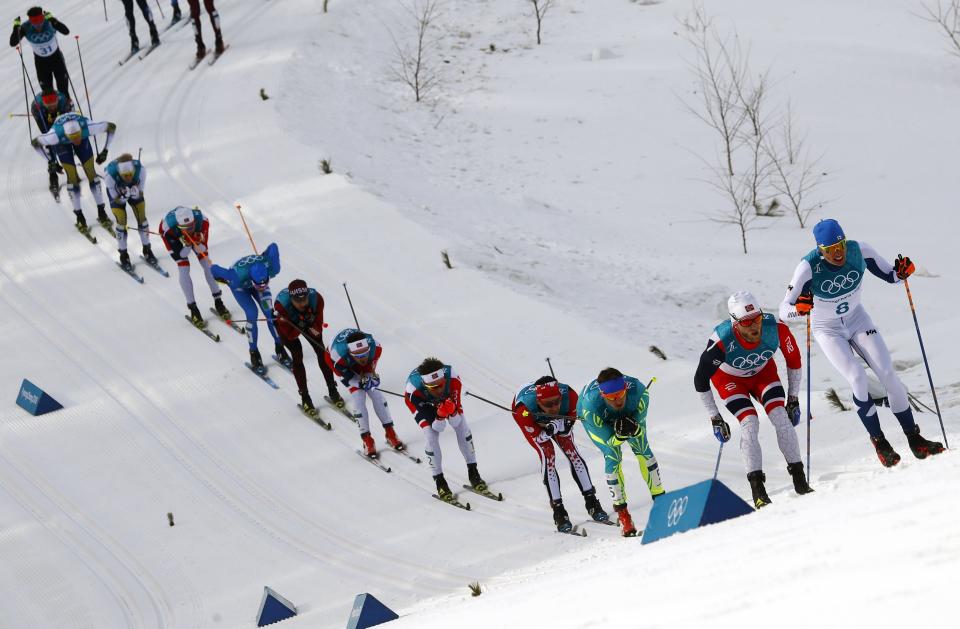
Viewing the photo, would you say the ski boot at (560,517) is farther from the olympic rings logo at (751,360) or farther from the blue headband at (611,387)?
the olympic rings logo at (751,360)

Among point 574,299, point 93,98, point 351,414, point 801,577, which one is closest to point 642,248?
point 574,299

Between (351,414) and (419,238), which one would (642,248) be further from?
(351,414)

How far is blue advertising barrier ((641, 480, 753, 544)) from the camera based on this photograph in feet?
25.7

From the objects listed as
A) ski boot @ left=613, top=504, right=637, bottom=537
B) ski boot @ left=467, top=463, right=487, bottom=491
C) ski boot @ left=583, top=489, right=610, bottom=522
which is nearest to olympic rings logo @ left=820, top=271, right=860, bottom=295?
ski boot @ left=613, top=504, right=637, bottom=537

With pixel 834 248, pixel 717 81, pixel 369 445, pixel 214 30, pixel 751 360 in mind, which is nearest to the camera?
pixel 834 248

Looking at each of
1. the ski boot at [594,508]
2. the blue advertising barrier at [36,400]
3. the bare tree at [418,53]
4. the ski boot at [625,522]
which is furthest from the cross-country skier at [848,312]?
the bare tree at [418,53]

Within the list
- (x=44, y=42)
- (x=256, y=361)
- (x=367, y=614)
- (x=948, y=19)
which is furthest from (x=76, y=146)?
(x=948, y=19)

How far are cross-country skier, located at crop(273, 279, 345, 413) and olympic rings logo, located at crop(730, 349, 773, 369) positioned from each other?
17.1ft

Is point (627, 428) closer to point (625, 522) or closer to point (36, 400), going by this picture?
point (625, 522)

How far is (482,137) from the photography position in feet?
68.5

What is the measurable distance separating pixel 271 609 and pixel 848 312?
5.05 m

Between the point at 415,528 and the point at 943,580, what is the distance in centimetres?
672

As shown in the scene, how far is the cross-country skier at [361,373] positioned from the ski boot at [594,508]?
2.36 meters

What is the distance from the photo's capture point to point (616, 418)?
9617mm
